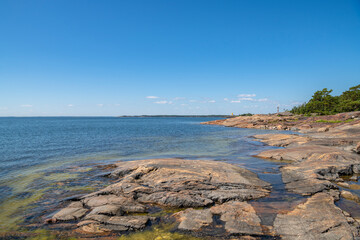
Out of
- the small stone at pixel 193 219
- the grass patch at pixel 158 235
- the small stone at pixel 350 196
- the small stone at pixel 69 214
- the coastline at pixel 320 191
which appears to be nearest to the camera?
the coastline at pixel 320 191

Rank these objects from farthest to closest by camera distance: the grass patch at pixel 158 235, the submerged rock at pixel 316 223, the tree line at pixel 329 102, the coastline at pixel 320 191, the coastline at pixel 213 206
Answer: the tree line at pixel 329 102 < the coastline at pixel 213 206 < the grass patch at pixel 158 235 < the coastline at pixel 320 191 < the submerged rock at pixel 316 223

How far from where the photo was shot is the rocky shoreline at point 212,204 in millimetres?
8312

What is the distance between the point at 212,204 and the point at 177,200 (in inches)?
77.6

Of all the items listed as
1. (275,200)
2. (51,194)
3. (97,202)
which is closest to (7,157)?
(51,194)

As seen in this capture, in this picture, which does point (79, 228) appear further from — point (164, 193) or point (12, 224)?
point (164, 193)

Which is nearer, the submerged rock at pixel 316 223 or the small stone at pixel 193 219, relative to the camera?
the submerged rock at pixel 316 223

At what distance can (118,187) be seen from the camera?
42.3 ft

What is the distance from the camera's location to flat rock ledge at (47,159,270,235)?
9016 mm

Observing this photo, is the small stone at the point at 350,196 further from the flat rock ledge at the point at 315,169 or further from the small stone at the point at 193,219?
the small stone at the point at 193,219

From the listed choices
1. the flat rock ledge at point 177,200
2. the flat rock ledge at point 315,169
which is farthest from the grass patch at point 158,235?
the flat rock ledge at point 315,169

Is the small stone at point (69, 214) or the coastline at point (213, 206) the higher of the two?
the coastline at point (213, 206)

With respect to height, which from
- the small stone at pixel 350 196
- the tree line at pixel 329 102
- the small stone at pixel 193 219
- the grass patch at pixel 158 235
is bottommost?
the grass patch at pixel 158 235

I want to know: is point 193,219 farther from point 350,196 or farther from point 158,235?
point 350,196

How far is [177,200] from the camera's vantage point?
11.2 metres
